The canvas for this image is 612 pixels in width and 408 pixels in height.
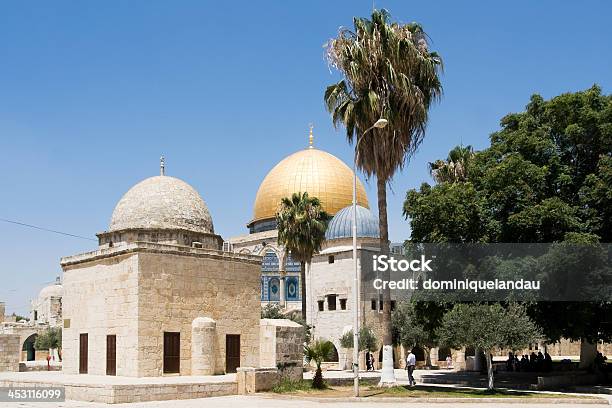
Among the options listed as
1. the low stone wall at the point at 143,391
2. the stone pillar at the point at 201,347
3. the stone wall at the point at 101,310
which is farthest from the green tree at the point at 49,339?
the low stone wall at the point at 143,391

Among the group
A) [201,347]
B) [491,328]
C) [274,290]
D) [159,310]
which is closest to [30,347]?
[274,290]

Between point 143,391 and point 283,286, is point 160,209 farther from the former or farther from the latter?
point 283,286

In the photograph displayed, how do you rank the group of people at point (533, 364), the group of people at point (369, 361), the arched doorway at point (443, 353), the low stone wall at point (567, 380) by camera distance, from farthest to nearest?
the arched doorway at point (443, 353) → the group of people at point (369, 361) → the group of people at point (533, 364) → the low stone wall at point (567, 380)

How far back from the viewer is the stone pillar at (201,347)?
24967 mm

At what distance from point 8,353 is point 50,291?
54457mm

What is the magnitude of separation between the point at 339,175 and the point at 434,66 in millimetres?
36320

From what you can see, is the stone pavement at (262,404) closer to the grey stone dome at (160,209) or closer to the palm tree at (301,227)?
the grey stone dome at (160,209)

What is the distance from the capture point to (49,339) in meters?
60.9

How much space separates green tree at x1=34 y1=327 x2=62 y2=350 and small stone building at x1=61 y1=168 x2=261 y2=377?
3474 centimetres

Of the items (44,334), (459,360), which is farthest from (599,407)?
(44,334)

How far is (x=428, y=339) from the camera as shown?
37.7 metres

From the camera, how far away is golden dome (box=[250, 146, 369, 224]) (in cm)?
5800

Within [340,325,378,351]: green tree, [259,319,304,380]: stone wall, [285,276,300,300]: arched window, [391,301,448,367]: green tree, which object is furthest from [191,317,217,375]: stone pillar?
[285,276,300,300]: arched window

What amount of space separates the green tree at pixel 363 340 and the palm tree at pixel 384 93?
54.8 ft
